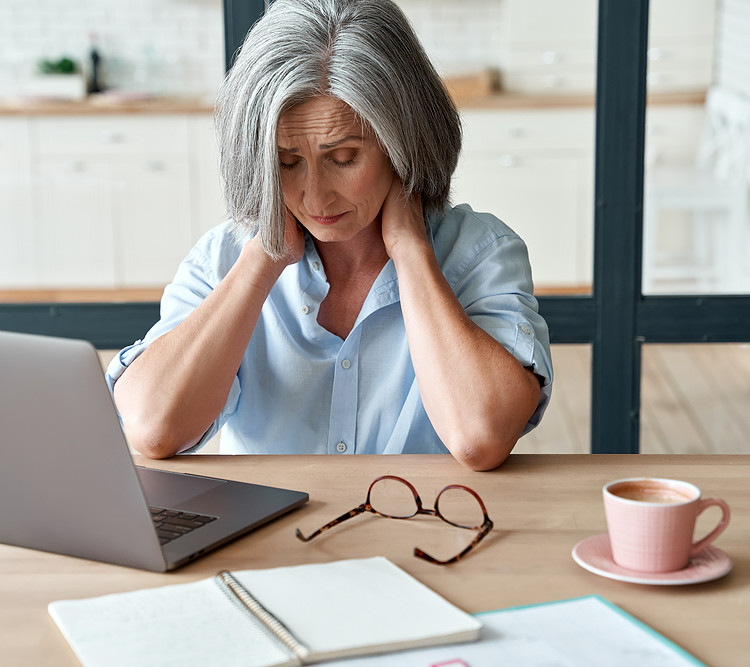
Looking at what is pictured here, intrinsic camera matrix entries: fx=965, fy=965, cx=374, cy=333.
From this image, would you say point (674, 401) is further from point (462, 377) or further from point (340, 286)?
point (462, 377)

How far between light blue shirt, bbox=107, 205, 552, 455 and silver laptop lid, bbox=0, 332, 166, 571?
0.53 meters

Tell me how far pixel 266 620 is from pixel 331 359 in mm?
747

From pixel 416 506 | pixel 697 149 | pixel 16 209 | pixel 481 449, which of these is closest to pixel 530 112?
pixel 697 149

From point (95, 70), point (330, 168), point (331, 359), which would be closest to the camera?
point (330, 168)

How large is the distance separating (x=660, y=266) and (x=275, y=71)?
1282 millimetres

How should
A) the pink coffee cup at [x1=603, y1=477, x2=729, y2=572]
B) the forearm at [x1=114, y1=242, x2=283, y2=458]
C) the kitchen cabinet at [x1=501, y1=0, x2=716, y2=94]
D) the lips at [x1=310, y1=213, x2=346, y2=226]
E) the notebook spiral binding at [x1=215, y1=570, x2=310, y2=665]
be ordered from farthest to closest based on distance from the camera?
the kitchen cabinet at [x1=501, y1=0, x2=716, y2=94]
the lips at [x1=310, y1=213, x2=346, y2=226]
the forearm at [x1=114, y1=242, x2=283, y2=458]
the pink coffee cup at [x1=603, y1=477, x2=729, y2=572]
the notebook spiral binding at [x1=215, y1=570, x2=310, y2=665]

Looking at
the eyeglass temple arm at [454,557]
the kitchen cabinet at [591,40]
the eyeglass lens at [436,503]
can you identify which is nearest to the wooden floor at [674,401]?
the kitchen cabinet at [591,40]

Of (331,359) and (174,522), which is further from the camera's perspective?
(331,359)

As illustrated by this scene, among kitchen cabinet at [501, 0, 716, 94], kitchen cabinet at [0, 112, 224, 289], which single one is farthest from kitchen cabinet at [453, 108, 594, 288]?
kitchen cabinet at [0, 112, 224, 289]

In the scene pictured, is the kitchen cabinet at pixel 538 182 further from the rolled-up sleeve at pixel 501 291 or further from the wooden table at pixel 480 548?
the wooden table at pixel 480 548

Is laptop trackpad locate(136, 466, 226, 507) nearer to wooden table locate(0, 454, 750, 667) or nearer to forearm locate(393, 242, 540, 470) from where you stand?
wooden table locate(0, 454, 750, 667)

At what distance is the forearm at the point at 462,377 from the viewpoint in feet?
3.79

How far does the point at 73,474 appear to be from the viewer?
84 cm

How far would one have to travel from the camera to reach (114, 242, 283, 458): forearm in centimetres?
126
